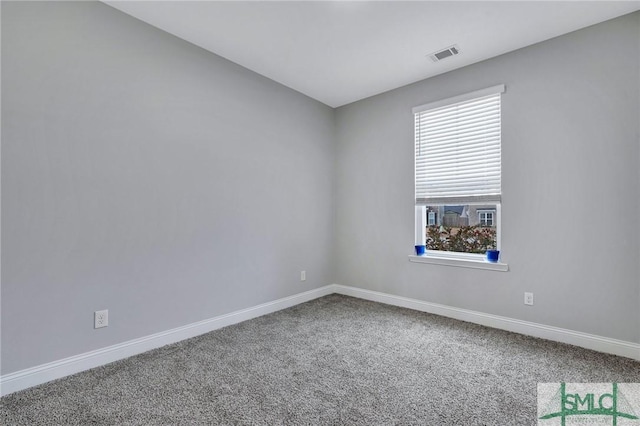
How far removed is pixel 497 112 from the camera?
2934 millimetres

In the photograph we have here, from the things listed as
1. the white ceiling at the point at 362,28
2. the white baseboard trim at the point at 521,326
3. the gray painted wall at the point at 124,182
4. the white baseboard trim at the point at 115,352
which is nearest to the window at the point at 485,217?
the white baseboard trim at the point at 521,326

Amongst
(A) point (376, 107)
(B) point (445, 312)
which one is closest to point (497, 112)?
(A) point (376, 107)

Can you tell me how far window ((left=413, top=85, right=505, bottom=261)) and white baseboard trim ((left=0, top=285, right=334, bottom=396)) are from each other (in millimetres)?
2019

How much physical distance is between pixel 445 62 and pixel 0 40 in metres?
3.35

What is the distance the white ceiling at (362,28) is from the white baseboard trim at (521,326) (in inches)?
96.7

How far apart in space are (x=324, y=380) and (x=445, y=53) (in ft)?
9.53

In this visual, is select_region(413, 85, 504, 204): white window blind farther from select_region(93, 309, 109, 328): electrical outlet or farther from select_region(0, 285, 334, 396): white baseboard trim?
select_region(93, 309, 109, 328): electrical outlet

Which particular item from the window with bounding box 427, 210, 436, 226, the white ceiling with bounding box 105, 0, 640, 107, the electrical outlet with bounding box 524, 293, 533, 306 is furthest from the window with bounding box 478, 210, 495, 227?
the white ceiling with bounding box 105, 0, 640, 107

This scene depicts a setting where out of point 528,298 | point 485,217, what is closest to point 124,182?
point 485,217

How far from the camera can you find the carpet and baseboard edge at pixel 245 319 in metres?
1.92

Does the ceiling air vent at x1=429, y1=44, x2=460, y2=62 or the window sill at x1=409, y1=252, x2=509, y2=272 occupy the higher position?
the ceiling air vent at x1=429, y1=44, x2=460, y2=62

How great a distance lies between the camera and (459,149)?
3188 millimetres

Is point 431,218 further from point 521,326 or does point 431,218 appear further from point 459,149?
point 521,326

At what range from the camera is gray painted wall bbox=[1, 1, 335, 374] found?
1.89 metres
